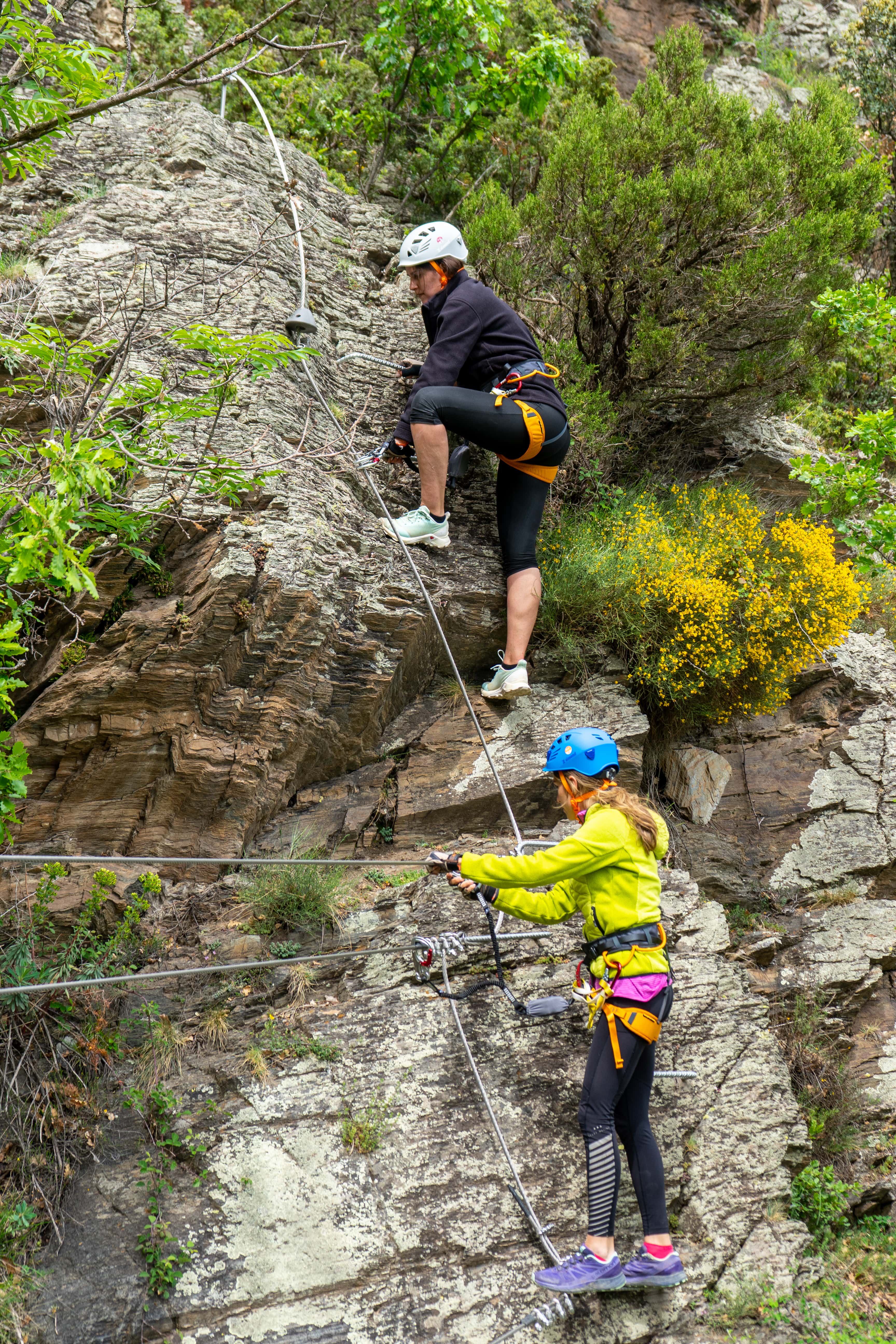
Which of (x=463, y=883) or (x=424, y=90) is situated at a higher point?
(x=424, y=90)

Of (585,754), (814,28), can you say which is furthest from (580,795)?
(814,28)

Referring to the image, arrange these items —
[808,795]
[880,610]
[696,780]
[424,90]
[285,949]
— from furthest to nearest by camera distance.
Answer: [424,90] < [880,610] < [696,780] < [808,795] < [285,949]

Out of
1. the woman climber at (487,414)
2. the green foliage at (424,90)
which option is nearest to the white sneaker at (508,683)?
the woman climber at (487,414)

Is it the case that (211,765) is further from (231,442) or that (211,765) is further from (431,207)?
(431,207)

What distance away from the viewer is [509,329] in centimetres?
582

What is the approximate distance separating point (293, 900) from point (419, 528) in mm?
2532

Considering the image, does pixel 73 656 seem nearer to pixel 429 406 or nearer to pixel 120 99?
pixel 429 406

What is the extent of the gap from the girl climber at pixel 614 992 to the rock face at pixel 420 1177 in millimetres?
306

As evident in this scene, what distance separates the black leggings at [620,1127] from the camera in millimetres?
3766

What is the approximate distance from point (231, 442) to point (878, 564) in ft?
16.0

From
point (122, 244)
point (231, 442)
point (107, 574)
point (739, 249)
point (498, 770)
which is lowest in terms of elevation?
point (498, 770)

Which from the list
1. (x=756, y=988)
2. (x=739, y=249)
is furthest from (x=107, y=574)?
(x=739, y=249)

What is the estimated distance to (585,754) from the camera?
4203 millimetres

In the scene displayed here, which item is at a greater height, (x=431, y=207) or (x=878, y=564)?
(x=431, y=207)
